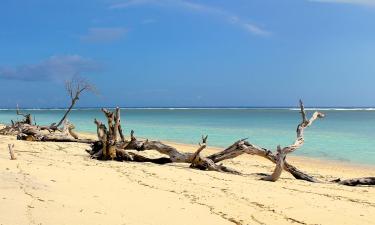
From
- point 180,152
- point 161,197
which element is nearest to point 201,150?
point 180,152

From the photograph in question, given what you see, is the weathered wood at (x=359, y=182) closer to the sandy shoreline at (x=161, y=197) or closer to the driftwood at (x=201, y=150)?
the driftwood at (x=201, y=150)

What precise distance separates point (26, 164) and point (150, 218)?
16.7ft

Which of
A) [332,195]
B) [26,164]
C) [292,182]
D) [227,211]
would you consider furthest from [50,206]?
[292,182]

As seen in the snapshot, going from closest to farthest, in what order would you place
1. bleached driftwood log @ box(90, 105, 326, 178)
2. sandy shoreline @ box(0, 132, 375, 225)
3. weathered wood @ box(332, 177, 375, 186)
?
sandy shoreline @ box(0, 132, 375, 225), weathered wood @ box(332, 177, 375, 186), bleached driftwood log @ box(90, 105, 326, 178)

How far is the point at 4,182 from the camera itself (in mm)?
7328

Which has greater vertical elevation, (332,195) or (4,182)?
(4,182)

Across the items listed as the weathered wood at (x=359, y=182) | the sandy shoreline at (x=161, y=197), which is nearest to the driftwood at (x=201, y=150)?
the weathered wood at (x=359, y=182)

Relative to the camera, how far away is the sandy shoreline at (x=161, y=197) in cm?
593

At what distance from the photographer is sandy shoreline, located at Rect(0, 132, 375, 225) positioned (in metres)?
Result: 5.93

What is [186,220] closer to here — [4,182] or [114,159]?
[4,182]

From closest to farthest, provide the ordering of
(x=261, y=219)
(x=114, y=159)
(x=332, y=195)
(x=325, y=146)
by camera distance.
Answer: (x=261, y=219), (x=332, y=195), (x=114, y=159), (x=325, y=146)

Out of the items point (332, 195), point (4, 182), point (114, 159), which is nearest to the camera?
point (4, 182)

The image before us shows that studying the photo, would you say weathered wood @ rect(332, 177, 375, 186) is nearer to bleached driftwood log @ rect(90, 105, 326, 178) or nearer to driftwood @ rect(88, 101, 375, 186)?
driftwood @ rect(88, 101, 375, 186)

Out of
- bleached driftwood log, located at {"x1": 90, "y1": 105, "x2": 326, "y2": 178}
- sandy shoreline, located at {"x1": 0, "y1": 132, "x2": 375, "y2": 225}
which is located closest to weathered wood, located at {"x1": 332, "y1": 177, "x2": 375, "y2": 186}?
sandy shoreline, located at {"x1": 0, "y1": 132, "x2": 375, "y2": 225}
